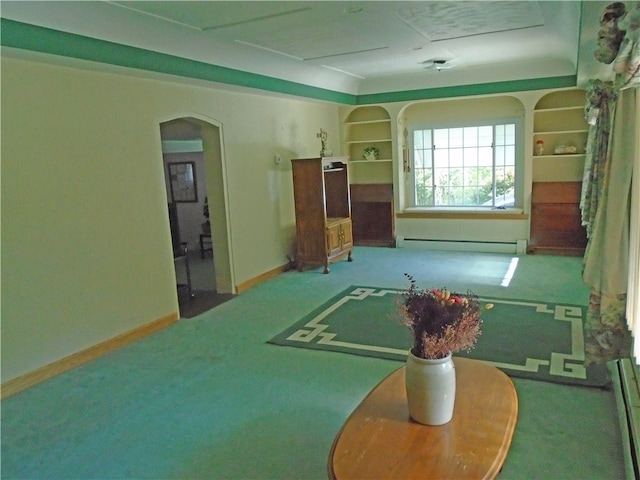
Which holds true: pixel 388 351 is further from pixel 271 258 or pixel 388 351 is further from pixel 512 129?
pixel 512 129

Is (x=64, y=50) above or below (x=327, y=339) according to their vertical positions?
above

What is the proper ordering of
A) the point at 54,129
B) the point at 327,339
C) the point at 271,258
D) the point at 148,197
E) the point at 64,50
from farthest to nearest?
the point at 271,258 → the point at 148,197 → the point at 327,339 → the point at 54,129 → the point at 64,50

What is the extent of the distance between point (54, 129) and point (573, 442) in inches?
155

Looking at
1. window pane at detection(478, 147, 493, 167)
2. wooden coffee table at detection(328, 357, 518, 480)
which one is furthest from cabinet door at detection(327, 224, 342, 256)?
wooden coffee table at detection(328, 357, 518, 480)

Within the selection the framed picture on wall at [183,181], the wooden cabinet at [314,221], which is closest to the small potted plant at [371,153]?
the wooden cabinet at [314,221]

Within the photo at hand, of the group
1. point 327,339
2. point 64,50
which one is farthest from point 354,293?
point 64,50

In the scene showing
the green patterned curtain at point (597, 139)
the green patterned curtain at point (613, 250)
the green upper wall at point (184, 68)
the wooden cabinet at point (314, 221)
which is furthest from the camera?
the wooden cabinet at point (314, 221)

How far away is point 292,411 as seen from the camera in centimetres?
297

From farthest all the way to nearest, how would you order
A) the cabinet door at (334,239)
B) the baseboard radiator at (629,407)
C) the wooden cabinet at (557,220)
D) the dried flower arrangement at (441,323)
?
the wooden cabinet at (557,220) < the cabinet door at (334,239) < the baseboard radiator at (629,407) < the dried flower arrangement at (441,323)

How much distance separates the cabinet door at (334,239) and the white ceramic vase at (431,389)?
4.48m

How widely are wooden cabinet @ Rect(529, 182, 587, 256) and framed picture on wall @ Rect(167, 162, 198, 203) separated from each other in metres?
5.54

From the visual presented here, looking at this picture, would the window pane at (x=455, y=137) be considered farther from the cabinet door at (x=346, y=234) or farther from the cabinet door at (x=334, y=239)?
the cabinet door at (x=334, y=239)

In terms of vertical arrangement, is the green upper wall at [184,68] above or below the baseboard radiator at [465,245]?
above

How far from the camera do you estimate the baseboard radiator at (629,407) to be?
222cm
